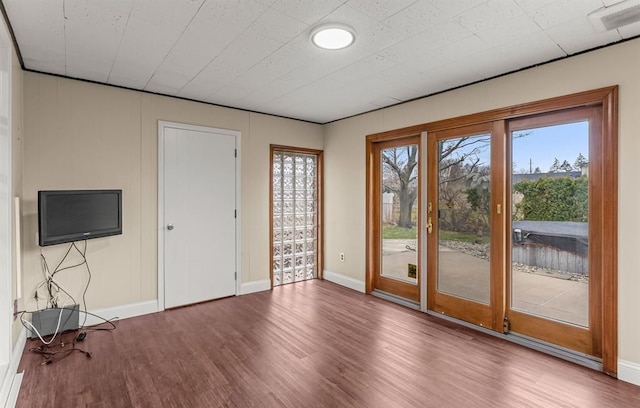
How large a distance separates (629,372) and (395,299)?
2214 millimetres

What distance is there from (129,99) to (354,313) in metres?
3.42

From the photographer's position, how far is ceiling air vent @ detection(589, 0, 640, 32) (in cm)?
195

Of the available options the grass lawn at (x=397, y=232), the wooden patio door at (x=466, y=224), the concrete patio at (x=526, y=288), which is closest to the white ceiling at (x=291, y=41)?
the wooden patio door at (x=466, y=224)

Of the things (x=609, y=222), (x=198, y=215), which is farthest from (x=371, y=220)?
(x=609, y=222)

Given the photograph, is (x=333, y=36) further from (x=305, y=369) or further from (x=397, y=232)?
(x=397, y=232)

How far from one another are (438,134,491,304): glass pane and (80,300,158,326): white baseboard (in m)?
3.27

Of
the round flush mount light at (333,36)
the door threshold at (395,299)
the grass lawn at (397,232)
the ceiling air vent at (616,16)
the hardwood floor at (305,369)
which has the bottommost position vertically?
the hardwood floor at (305,369)

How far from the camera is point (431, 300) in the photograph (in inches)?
147

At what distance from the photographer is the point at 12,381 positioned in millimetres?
2248

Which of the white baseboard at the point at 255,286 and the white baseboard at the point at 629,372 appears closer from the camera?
the white baseboard at the point at 629,372

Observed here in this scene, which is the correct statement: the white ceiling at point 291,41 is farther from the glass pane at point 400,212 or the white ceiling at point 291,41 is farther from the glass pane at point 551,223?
the glass pane at point 400,212

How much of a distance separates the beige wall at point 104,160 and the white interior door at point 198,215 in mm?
161

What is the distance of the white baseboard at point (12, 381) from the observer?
203 cm

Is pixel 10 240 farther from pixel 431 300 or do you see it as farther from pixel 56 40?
pixel 431 300
